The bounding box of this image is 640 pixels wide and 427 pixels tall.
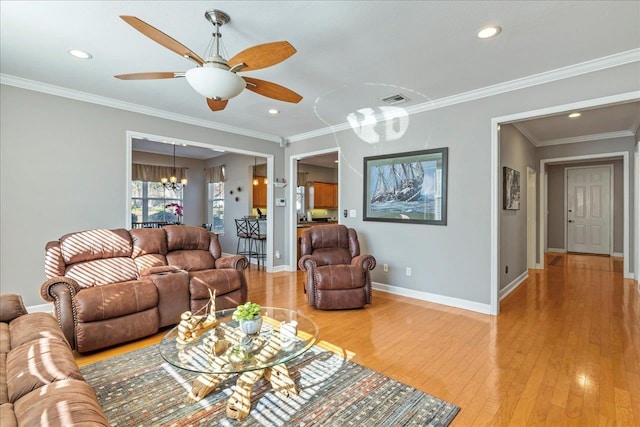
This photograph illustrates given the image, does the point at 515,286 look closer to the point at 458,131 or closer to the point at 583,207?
the point at 458,131

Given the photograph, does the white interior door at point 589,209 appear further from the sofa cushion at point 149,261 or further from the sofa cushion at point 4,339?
the sofa cushion at point 4,339

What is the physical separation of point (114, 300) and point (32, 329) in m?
0.81

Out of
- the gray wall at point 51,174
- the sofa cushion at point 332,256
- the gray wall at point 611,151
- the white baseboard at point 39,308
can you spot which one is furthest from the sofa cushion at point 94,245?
the gray wall at point 611,151

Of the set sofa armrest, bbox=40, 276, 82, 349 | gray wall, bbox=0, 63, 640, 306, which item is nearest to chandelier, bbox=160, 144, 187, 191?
gray wall, bbox=0, 63, 640, 306

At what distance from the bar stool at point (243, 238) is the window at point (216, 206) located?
108 centimetres

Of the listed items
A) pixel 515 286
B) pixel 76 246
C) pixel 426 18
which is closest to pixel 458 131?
pixel 426 18

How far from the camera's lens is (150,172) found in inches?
304

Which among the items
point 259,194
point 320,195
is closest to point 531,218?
point 320,195

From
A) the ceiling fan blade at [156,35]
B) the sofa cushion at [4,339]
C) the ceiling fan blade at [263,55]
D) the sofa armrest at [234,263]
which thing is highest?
the ceiling fan blade at [156,35]

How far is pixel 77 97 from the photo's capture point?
3.78 meters

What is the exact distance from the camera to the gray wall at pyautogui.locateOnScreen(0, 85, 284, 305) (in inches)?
134

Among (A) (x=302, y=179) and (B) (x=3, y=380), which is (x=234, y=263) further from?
(A) (x=302, y=179)

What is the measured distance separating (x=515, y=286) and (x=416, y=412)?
3.81m

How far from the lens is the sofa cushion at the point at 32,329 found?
5.80 feet
